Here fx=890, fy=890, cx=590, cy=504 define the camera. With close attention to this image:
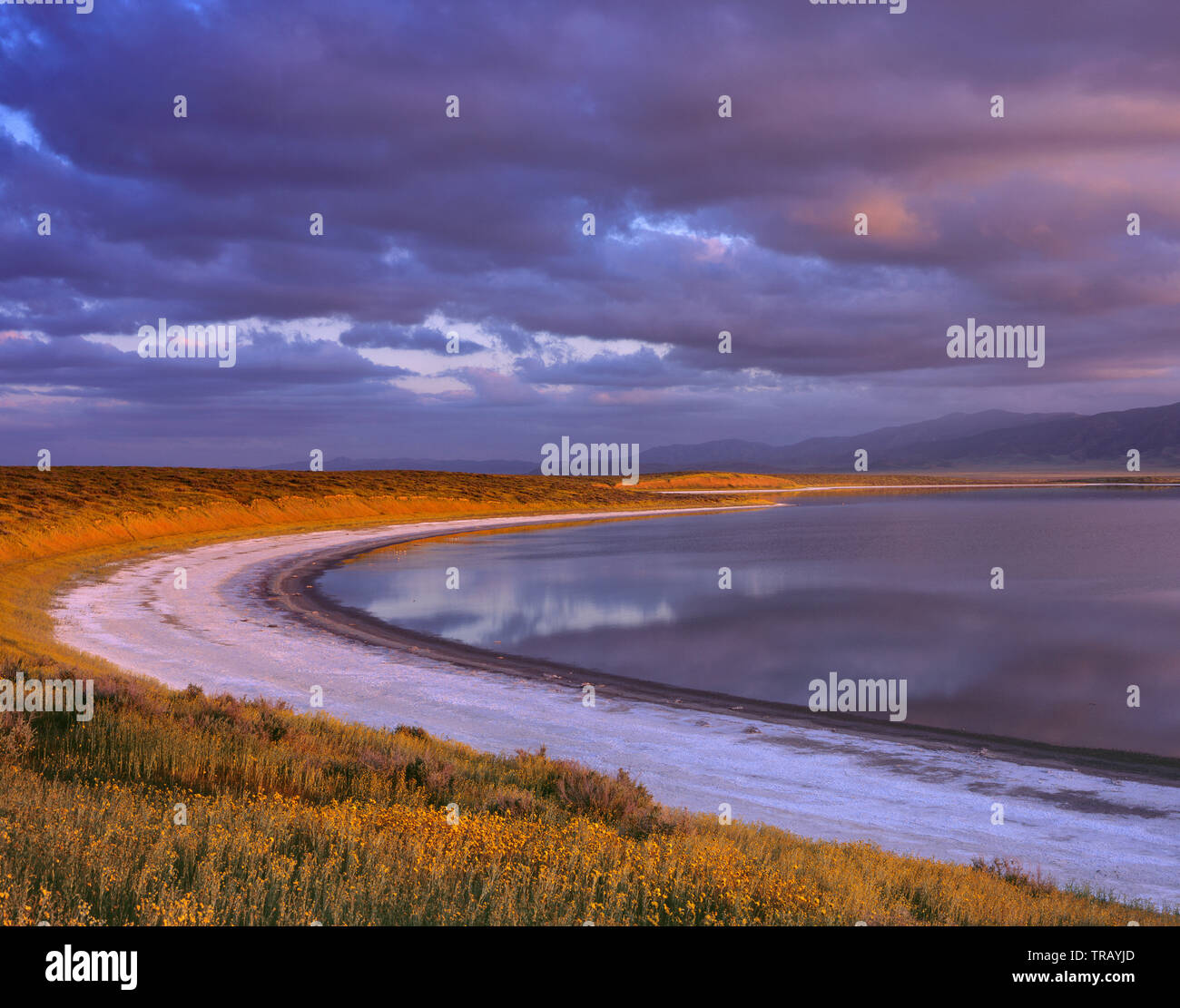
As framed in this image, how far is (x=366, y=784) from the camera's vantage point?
381 inches

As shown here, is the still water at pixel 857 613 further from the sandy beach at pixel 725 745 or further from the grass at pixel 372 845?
the grass at pixel 372 845

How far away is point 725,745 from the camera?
1509 centimetres

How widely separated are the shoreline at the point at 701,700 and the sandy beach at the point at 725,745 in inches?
2.6

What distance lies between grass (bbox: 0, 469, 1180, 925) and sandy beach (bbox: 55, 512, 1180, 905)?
1686mm

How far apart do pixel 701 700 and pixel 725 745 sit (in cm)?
379

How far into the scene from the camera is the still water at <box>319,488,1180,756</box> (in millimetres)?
19672
